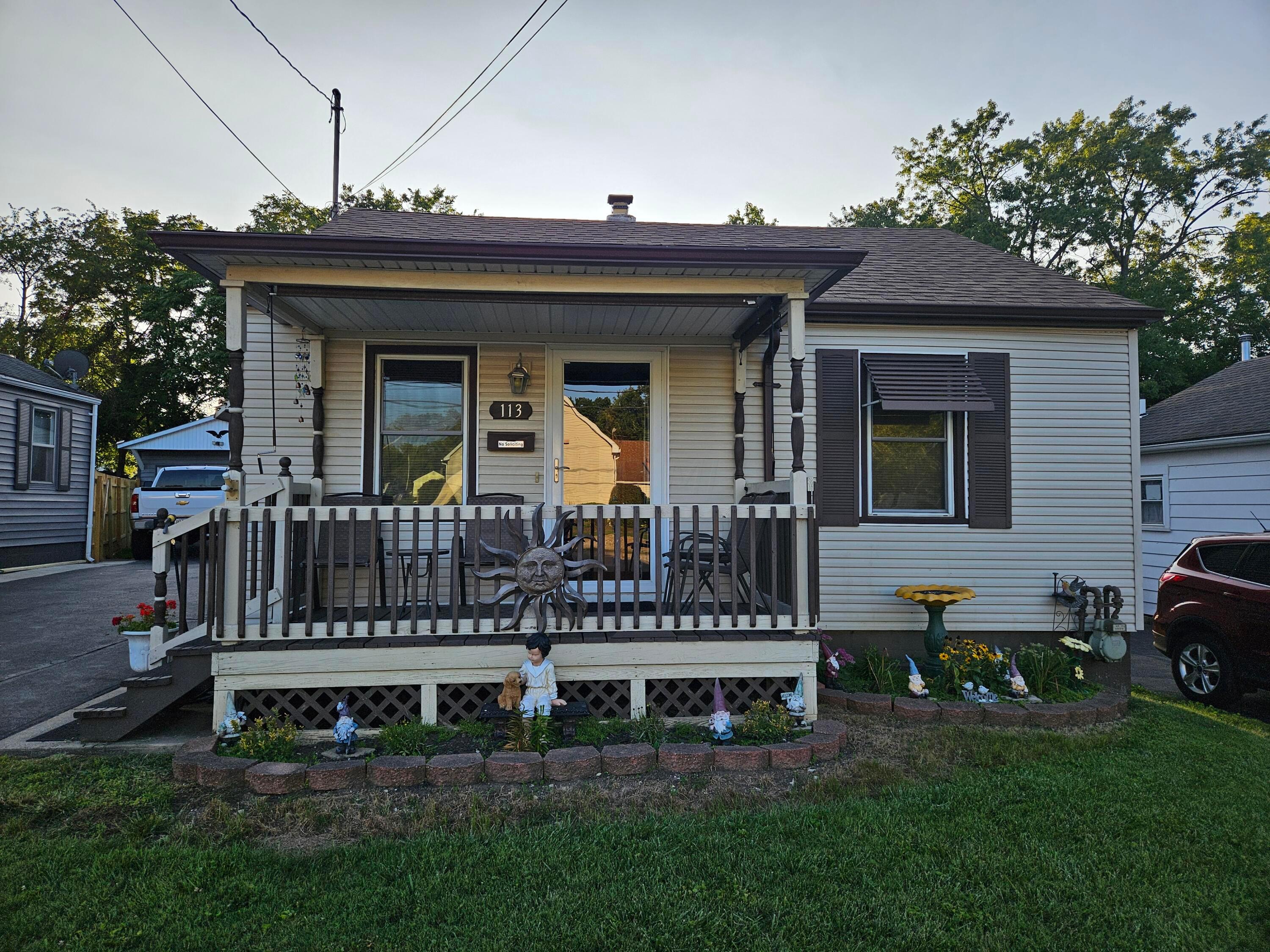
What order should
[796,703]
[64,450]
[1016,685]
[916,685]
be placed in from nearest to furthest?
1. [796,703]
2. [916,685]
3. [1016,685]
4. [64,450]

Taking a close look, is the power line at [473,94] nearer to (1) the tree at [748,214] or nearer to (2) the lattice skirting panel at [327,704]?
(2) the lattice skirting panel at [327,704]

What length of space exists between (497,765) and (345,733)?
0.95 meters

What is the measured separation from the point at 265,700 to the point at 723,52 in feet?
28.8

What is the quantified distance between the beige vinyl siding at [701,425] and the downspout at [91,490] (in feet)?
45.1

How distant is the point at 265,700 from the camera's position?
4.51 metres

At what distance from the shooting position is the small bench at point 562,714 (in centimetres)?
396

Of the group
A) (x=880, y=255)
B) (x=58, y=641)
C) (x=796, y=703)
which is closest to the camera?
(x=796, y=703)

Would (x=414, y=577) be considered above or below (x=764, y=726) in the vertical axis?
above

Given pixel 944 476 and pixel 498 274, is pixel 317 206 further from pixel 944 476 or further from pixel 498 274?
pixel 944 476

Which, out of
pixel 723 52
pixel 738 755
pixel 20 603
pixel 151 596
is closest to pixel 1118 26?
pixel 723 52

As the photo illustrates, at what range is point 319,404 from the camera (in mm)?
5879

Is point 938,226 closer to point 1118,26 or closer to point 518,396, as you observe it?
point 1118,26

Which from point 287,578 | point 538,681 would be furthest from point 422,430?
point 538,681

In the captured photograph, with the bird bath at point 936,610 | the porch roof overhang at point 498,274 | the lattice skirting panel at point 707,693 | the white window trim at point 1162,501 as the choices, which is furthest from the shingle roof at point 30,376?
the white window trim at point 1162,501
